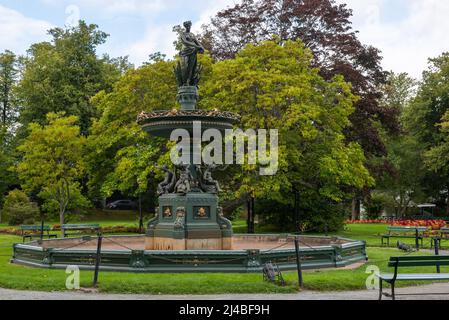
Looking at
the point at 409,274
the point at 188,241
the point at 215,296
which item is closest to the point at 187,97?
the point at 188,241

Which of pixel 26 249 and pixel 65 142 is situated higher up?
pixel 65 142

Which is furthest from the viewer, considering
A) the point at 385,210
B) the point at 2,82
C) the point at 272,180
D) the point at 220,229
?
the point at 385,210

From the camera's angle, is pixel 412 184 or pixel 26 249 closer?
pixel 26 249

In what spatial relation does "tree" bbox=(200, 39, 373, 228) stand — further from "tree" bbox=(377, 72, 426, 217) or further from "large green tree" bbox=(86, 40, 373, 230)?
"tree" bbox=(377, 72, 426, 217)

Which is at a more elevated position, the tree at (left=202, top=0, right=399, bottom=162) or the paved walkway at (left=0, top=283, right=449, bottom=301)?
the tree at (left=202, top=0, right=399, bottom=162)

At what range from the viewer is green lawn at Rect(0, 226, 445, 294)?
13.5 m

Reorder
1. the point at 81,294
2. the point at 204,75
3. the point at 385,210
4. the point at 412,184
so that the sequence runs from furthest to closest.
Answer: the point at 385,210 → the point at 412,184 → the point at 204,75 → the point at 81,294

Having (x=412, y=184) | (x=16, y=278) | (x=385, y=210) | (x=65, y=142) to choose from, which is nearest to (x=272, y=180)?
(x=65, y=142)

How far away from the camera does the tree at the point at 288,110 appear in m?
31.1

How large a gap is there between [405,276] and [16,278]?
370 inches

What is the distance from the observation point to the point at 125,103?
3666cm

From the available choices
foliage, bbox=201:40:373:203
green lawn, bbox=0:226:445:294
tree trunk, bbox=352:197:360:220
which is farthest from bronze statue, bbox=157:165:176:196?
tree trunk, bbox=352:197:360:220

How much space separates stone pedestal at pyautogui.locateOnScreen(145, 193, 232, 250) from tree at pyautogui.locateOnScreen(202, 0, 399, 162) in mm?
21827
